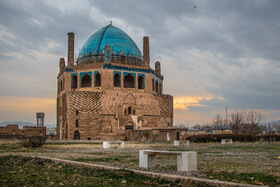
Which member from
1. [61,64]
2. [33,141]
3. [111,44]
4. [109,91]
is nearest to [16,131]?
[61,64]

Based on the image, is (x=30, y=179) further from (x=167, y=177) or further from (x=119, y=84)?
(x=119, y=84)

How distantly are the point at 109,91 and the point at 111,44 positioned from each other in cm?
798

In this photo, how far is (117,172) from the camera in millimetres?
7863

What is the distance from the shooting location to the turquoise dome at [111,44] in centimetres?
4897

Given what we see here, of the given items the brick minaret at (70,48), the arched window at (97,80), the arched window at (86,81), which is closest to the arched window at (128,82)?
the arched window at (97,80)

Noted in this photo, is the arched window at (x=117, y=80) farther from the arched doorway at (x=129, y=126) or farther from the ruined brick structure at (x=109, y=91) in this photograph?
the arched doorway at (x=129, y=126)

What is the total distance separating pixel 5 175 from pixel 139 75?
40.0m

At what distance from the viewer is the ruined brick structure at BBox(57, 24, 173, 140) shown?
42.8 m

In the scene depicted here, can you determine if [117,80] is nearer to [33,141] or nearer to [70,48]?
[70,48]

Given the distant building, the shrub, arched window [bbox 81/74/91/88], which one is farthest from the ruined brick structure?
the shrub

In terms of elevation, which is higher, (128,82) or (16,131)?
(128,82)

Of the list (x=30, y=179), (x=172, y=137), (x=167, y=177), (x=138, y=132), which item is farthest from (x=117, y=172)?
(x=138, y=132)

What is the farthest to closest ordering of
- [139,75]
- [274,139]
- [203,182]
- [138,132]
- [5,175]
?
[139,75], [138,132], [274,139], [5,175], [203,182]

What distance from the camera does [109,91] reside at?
4494cm
